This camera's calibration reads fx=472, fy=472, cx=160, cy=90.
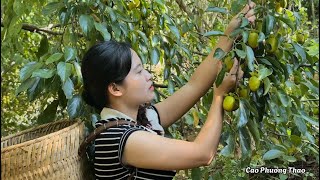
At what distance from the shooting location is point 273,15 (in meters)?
1.19

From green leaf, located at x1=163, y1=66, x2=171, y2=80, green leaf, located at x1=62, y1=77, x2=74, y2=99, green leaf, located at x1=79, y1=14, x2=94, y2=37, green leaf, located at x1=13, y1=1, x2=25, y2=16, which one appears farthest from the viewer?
green leaf, located at x1=163, y1=66, x2=171, y2=80

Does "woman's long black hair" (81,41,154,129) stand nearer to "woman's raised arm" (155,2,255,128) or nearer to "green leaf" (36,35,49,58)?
"woman's raised arm" (155,2,255,128)

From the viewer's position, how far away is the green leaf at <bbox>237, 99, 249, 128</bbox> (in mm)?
1136

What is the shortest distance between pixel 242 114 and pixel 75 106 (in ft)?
1.68

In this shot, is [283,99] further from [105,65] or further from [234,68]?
[105,65]

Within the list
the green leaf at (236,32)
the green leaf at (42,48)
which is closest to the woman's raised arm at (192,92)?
the green leaf at (236,32)

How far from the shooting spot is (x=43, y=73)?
4.30 feet

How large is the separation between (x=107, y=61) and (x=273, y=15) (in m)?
0.44

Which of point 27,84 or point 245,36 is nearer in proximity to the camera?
point 245,36

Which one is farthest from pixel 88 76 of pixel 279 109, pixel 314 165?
pixel 314 165

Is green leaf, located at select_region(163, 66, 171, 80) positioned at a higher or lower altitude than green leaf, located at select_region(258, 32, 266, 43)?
lower

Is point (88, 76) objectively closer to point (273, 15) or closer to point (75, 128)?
point (75, 128)

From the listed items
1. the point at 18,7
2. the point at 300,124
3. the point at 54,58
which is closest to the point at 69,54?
the point at 54,58

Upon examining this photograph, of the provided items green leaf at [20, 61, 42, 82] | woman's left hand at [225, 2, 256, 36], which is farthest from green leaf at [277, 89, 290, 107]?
green leaf at [20, 61, 42, 82]
